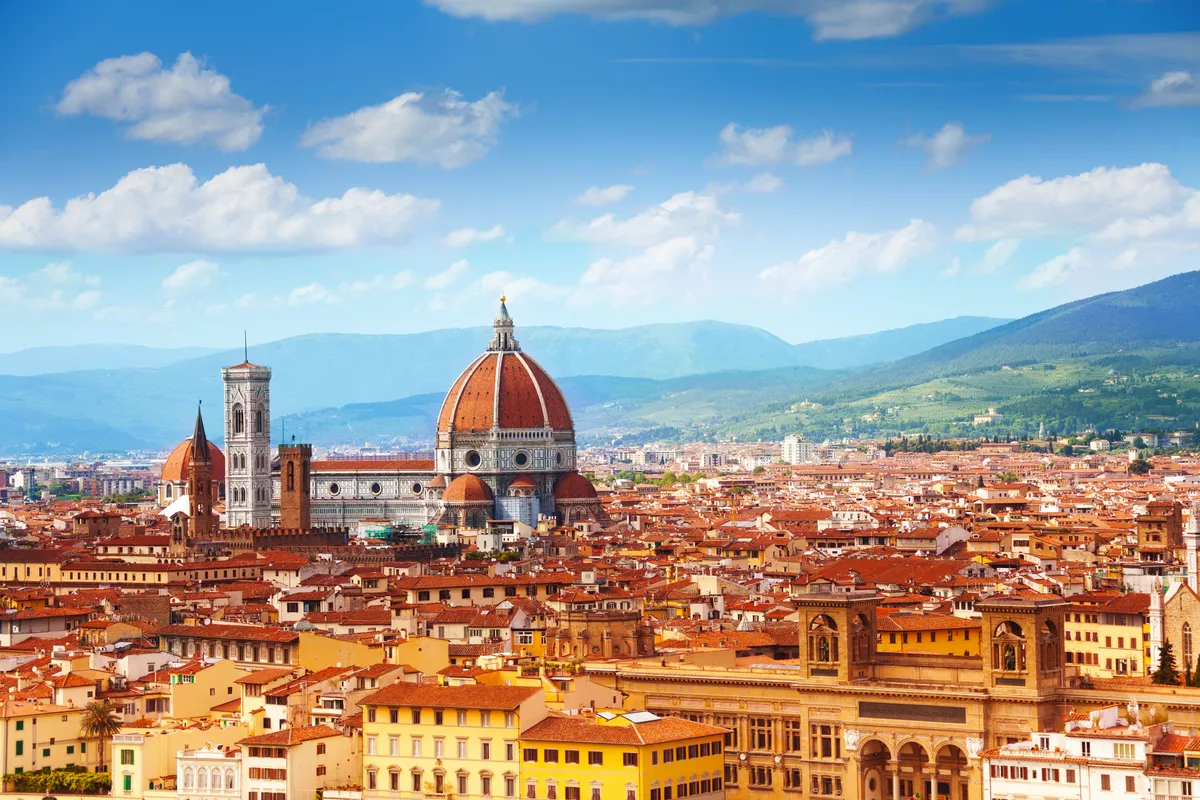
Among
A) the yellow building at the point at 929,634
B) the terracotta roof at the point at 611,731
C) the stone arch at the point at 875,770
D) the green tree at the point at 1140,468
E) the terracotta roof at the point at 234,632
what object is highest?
the green tree at the point at 1140,468

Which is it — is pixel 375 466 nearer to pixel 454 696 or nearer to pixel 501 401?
pixel 501 401

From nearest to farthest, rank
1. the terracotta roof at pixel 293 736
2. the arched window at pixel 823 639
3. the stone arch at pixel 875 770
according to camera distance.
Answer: the stone arch at pixel 875 770 → the terracotta roof at pixel 293 736 → the arched window at pixel 823 639

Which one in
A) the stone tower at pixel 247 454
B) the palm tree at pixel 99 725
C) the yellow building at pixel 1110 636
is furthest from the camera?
the stone tower at pixel 247 454

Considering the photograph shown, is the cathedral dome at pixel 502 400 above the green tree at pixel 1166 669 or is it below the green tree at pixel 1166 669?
above

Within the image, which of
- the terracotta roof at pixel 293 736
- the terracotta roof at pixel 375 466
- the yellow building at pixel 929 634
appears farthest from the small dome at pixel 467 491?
the terracotta roof at pixel 293 736

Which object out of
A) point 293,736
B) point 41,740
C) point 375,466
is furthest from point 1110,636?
point 375,466

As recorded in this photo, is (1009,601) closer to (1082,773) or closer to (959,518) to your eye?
(1082,773)

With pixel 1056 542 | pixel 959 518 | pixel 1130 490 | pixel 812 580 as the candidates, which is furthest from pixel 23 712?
pixel 1130 490

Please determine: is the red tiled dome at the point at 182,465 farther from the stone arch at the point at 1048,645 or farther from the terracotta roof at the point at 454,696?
the stone arch at the point at 1048,645
